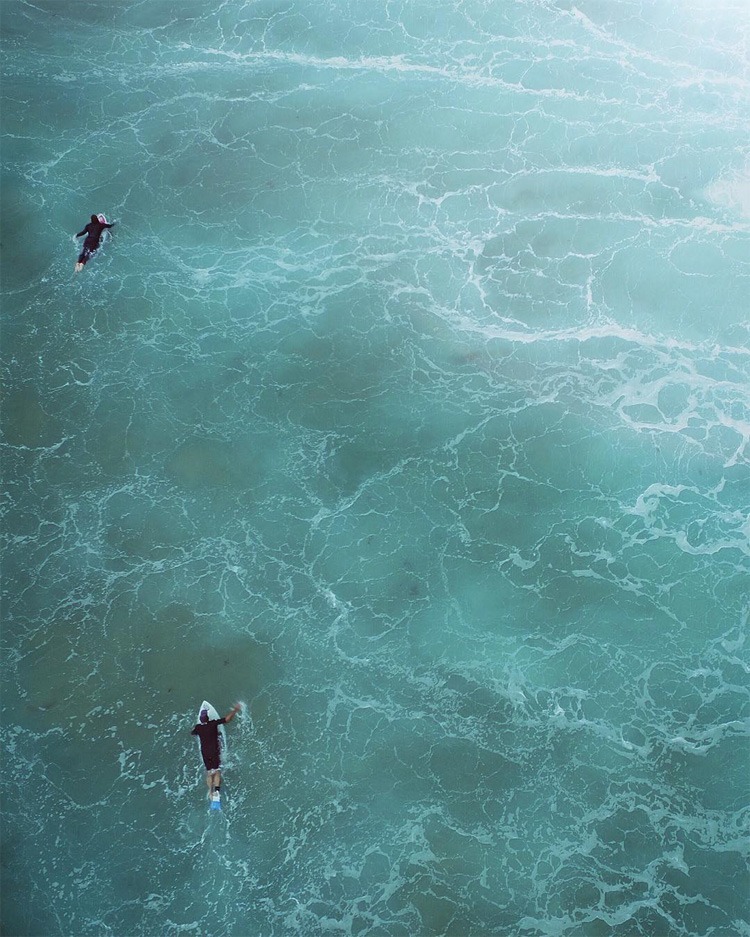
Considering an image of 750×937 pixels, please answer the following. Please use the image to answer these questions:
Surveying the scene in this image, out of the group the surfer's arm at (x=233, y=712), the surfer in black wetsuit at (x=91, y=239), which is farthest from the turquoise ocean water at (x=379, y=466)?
the surfer in black wetsuit at (x=91, y=239)

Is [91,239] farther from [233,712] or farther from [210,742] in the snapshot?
[210,742]

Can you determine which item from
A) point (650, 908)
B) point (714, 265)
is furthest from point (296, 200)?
point (650, 908)

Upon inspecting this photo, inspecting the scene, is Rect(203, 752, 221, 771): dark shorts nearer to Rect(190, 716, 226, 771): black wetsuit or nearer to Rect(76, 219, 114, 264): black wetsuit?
Answer: Rect(190, 716, 226, 771): black wetsuit

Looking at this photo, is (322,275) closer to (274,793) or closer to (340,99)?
(340,99)

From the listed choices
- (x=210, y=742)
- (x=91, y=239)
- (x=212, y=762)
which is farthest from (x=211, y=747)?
(x=91, y=239)

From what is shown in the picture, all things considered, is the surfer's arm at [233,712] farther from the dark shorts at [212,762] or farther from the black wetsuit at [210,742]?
the dark shorts at [212,762]

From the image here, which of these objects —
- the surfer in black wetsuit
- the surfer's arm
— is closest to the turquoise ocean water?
the surfer's arm
